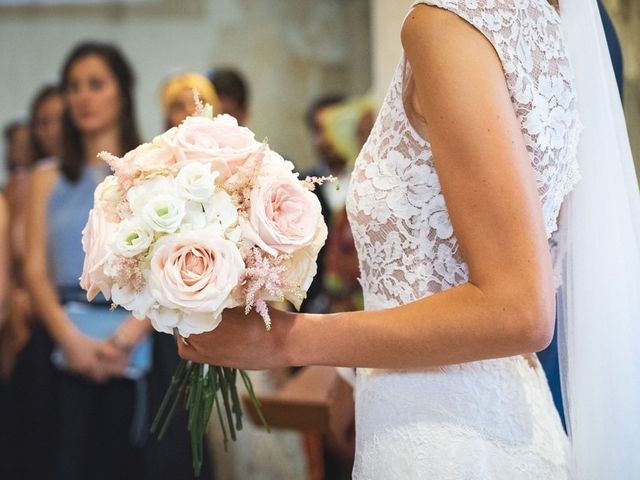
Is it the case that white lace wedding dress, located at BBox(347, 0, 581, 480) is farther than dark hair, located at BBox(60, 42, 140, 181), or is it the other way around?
dark hair, located at BBox(60, 42, 140, 181)

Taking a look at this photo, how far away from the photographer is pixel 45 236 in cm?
420

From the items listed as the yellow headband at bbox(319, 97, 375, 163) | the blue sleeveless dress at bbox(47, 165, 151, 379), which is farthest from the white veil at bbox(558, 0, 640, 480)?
the yellow headband at bbox(319, 97, 375, 163)

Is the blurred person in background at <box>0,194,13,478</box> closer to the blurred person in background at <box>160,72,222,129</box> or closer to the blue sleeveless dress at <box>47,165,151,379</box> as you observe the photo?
the blue sleeveless dress at <box>47,165,151,379</box>

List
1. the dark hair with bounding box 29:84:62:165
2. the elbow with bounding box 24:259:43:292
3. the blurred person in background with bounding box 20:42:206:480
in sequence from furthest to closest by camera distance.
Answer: the dark hair with bounding box 29:84:62:165
the elbow with bounding box 24:259:43:292
the blurred person in background with bounding box 20:42:206:480

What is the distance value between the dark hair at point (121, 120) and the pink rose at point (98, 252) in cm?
277

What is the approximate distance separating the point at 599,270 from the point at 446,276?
0.91ft

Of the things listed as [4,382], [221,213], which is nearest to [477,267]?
[221,213]

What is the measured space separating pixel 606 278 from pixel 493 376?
0.26 meters

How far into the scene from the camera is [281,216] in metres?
1.41

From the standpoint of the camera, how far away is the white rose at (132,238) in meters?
1.38

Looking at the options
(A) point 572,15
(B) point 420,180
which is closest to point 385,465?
(B) point 420,180

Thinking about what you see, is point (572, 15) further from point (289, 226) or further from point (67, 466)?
point (67, 466)

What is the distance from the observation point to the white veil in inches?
62.1

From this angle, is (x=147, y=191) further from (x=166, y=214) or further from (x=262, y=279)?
(x=262, y=279)
